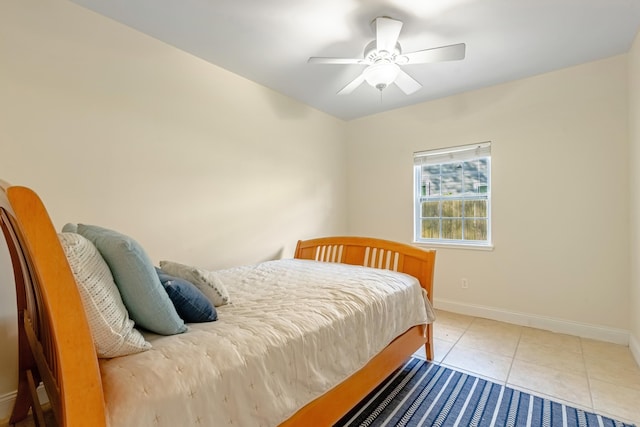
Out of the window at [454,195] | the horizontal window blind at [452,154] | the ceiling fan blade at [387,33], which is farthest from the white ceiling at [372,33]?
the window at [454,195]

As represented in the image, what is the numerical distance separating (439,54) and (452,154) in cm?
166

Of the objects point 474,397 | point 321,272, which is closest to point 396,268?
point 321,272

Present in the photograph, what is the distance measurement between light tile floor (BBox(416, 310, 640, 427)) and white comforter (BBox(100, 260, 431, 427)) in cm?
69

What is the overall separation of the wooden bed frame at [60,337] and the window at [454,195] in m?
1.31

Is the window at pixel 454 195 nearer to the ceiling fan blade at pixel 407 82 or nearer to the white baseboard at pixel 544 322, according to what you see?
the white baseboard at pixel 544 322

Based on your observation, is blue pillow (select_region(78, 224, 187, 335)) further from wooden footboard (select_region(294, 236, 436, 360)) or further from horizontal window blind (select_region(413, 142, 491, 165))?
horizontal window blind (select_region(413, 142, 491, 165))

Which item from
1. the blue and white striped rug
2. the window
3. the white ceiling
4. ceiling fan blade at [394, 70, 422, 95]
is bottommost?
the blue and white striped rug

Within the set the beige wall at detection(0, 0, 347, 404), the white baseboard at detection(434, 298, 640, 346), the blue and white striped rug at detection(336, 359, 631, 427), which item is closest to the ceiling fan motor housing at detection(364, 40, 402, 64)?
the beige wall at detection(0, 0, 347, 404)

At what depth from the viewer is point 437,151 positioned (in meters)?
3.46

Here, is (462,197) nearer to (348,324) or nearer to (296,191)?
(296,191)

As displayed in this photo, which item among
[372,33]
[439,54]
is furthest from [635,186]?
[372,33]

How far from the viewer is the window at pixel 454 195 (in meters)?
3.21

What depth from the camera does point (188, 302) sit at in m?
1.25

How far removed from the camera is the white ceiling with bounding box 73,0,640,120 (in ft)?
6.16
